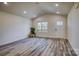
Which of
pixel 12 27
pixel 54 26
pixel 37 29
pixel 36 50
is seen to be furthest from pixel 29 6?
pixel 54 26

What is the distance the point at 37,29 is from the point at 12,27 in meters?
1.58

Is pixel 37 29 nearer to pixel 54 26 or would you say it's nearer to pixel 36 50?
pixel 36 50

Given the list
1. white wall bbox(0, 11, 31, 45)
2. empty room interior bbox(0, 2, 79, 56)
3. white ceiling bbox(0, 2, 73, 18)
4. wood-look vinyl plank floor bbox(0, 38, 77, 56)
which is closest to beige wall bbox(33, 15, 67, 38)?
empty room interior bbox(0, 2, 79, 56)

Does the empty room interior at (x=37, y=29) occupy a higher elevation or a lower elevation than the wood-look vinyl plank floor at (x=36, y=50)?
higher

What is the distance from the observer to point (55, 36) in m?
10.2

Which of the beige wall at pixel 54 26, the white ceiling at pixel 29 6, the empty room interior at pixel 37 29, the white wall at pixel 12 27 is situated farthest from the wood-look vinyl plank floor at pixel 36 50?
the beige wall at pixel 54 26

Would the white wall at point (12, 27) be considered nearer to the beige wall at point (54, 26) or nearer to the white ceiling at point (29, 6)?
the white ceiling at point (29, 6)

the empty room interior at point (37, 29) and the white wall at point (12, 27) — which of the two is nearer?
the empty room interior at point (37, 29)

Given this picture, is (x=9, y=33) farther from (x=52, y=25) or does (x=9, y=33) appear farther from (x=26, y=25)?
(x=52, y=25)

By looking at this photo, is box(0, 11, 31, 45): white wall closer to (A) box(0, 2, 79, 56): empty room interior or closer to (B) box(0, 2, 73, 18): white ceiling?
(A) box(0, 2, 79, 56): empty room interior

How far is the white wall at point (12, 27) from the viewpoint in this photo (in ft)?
21.0

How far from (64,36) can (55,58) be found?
25.1ft

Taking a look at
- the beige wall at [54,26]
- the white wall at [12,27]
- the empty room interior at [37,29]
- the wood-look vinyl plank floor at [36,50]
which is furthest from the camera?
the beige wall at [54,26]

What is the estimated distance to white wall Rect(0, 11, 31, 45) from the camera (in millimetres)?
6395
